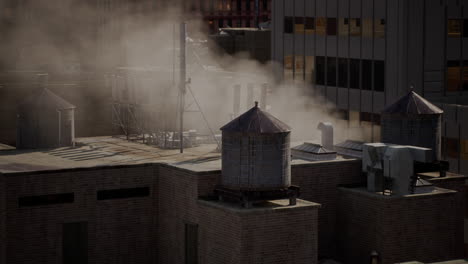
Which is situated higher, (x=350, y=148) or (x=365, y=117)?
(x=365, y=117)

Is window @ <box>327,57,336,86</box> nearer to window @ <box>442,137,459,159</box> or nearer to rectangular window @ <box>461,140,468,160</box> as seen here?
window @ <box>442,137,459,159</box>

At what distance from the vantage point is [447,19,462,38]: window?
67.9 m

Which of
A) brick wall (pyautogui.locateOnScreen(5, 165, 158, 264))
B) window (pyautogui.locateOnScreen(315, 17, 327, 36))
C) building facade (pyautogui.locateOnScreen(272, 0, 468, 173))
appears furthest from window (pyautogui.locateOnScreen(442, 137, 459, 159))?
brick wall (pyautogui.locateOnScreen(5, 165, 158, 264))

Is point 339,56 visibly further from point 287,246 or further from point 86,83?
point 86,83

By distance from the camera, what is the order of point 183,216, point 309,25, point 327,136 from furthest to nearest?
point 309,25, point 327,136, point 183,216

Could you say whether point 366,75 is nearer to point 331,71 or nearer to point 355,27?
point 355,27

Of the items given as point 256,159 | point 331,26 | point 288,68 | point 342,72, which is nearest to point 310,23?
point 331,26

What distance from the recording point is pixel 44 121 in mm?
50719

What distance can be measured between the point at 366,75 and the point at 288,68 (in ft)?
29.2

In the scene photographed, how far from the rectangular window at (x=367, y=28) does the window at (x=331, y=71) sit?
379 centimetres

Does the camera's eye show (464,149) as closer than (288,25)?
Yes

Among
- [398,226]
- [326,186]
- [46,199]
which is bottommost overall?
[398,226]

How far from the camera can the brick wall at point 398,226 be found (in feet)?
149

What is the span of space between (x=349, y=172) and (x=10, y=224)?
1418 centimetres
